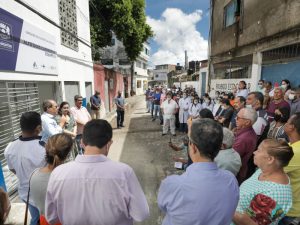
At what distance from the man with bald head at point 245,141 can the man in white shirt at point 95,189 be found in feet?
5.86

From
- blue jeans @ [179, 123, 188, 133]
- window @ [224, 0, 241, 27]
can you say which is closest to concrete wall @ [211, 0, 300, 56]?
window @ [224, 0, 241, 27]

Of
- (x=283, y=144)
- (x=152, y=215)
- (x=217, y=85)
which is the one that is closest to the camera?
(x=283, y=144)

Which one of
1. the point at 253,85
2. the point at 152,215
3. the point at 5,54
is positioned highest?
the point at 5,54

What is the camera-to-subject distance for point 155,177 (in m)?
4.46

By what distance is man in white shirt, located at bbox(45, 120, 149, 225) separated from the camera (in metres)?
1.34

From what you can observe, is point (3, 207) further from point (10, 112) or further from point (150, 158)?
point (150, 158)

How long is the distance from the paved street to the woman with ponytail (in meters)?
1.84

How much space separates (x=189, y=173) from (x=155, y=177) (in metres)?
3.29

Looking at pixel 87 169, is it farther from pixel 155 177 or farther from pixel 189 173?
pixel 155 177

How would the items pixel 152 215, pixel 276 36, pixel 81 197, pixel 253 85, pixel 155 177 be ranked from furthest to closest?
pixel 253 85, pixel 276 36, pixel 155 177, pixel 152 215, pixel 81 197

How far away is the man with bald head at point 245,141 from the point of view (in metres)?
2.66

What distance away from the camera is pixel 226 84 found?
9508 mm

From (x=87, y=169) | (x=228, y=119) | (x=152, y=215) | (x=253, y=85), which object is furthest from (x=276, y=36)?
(x=87, y=169)

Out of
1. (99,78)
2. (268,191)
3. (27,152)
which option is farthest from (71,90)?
(268,191)
